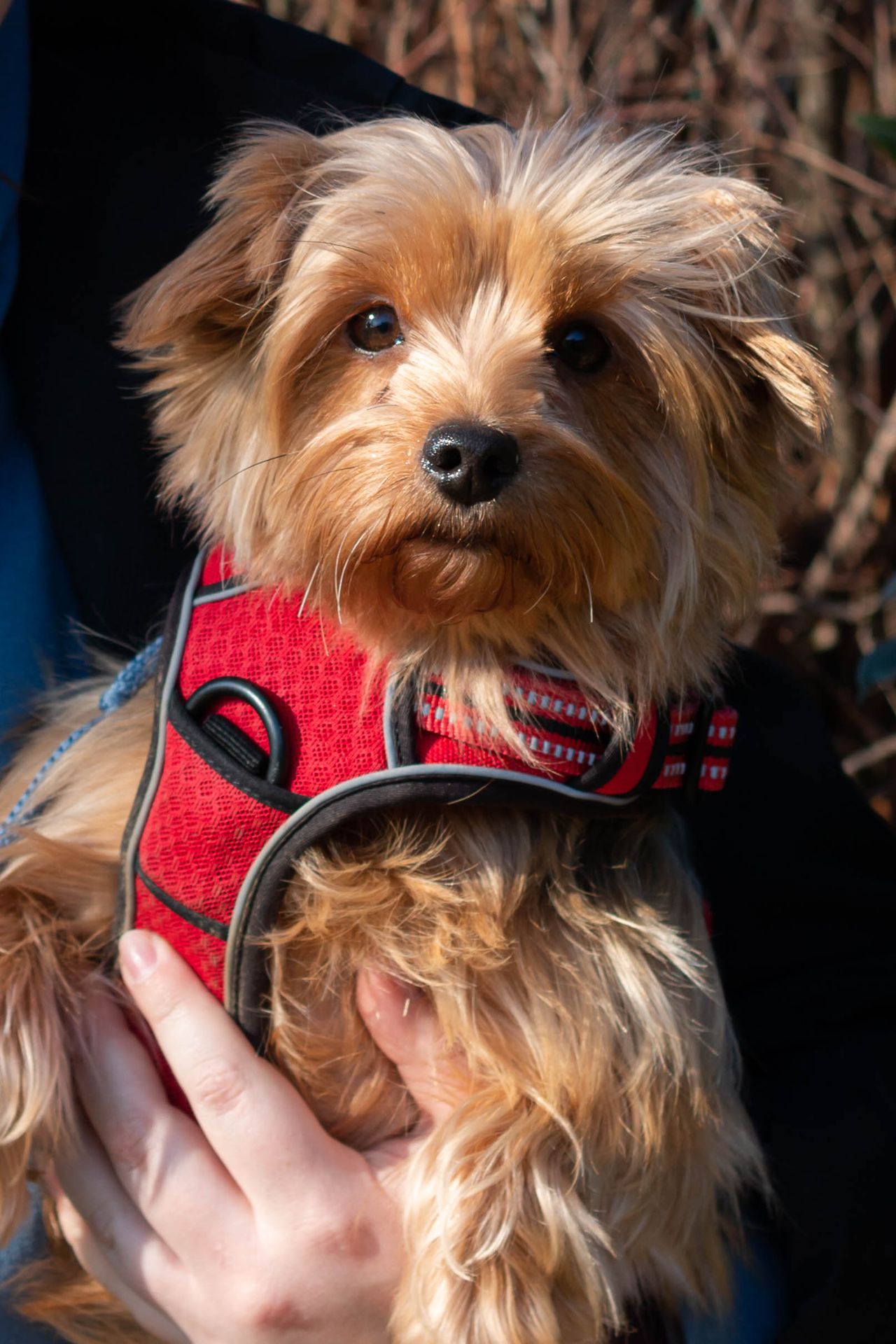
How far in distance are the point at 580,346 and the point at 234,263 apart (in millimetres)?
471

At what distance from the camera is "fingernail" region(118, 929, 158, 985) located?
5.17 ft

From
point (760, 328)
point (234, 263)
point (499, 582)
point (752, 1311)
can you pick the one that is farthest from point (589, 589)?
point (752, 1311)

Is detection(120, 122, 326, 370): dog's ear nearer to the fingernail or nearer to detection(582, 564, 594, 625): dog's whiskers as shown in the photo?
detection(582, 564, 594, 625): dog's whiskers

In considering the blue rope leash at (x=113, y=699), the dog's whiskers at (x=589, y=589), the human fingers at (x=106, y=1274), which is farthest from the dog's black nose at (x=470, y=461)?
the human fingers at (x=106, y=1274)

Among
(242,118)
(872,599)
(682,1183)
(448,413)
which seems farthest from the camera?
(872,599)

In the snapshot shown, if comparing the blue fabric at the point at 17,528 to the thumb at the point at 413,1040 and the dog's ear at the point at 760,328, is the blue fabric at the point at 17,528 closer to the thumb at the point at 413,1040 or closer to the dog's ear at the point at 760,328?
the thumb at the point at 413,1040

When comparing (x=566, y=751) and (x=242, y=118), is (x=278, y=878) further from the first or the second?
(x=242, y=118)

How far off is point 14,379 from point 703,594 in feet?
3.88

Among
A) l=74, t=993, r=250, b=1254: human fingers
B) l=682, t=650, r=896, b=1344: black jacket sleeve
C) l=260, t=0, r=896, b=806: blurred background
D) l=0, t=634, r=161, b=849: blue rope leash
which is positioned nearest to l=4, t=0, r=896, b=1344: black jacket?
l=682, t=650, r=896, b=1344: black jacket sleeve

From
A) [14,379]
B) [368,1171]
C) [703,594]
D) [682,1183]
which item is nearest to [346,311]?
[703,594]

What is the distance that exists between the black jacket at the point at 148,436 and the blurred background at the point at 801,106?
5.55 ft

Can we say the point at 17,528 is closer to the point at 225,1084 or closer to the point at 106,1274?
the point at 225,1084

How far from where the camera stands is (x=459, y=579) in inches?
56.0

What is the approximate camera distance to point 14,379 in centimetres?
198
